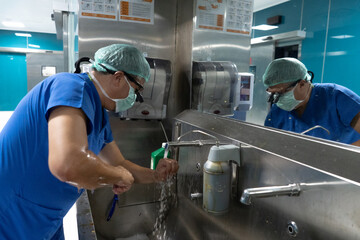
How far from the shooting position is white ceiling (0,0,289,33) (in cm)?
370

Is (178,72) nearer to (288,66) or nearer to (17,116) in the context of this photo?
(288,66)

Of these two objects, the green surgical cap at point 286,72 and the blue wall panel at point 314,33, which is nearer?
the green surgical cap at point 286,72

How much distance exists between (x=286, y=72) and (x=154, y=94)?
32.8 inches

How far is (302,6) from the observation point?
1.48 meters

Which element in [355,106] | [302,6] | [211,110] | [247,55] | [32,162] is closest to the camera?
[32,162]

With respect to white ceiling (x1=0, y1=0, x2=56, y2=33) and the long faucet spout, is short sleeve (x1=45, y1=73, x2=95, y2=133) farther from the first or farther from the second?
white ceiling (x1=0, y1=0, x2=56, y2=33)

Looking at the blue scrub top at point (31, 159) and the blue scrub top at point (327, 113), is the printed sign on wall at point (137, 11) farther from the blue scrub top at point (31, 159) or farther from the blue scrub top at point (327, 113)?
the blue scrub top at point (327, 113)

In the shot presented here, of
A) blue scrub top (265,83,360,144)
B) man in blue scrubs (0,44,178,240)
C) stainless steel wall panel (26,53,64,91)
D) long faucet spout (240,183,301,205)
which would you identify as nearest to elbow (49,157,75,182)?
man in blue scrubs (0,44,178,240)

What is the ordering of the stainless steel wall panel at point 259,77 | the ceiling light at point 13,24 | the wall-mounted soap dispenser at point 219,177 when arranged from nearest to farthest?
the wall-mounted soap dispenser at point 219,177 < the stainless steel wall panel at point 259,77 < the ceiling light at point 13,24

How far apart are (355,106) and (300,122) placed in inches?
8.7

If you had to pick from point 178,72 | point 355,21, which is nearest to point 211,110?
point 178,72

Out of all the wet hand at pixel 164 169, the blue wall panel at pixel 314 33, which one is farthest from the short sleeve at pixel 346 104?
the wet hand at pixel 164 169

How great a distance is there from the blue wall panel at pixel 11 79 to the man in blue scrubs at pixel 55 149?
218 inches

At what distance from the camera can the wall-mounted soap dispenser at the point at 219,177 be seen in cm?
97
